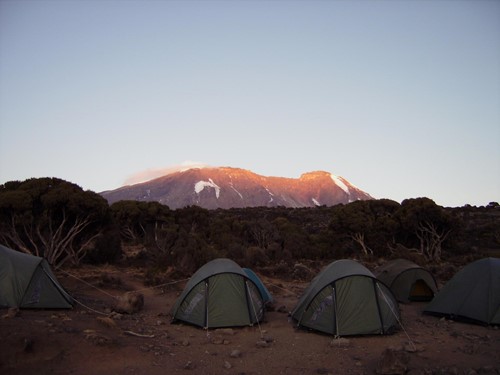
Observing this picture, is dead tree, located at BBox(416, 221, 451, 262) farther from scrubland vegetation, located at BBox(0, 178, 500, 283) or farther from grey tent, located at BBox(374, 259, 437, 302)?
grey tent, located at BBox(374, 259, 437, 302)

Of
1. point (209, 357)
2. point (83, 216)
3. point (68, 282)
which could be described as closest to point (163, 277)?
Answer: point (68, 282)

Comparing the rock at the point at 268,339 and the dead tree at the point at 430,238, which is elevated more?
the dead tree at the point at 430,238

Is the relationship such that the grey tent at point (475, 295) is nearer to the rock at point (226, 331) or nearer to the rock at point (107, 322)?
the rock at point (226, 331)

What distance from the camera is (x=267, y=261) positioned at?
23.6 metres

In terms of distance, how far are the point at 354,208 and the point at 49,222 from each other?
69.9 feet

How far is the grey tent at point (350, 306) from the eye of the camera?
10023mm

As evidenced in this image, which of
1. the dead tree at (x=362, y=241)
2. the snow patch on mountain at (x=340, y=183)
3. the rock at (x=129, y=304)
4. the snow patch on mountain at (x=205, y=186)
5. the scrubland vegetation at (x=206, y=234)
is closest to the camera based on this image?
the rock at (x=129, y=304)

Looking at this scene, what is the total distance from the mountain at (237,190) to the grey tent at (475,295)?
3995 inches

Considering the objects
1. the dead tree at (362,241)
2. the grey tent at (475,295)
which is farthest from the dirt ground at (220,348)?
the dead tree at (362,241)

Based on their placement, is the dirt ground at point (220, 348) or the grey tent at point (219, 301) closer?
the dirt ground at point (220, 348)

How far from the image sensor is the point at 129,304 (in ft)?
40.8

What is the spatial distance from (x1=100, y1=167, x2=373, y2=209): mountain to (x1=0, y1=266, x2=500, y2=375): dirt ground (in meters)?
102

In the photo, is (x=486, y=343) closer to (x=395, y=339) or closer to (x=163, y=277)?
(x=395, y=339)

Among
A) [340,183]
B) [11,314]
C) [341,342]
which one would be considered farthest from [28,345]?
[340,183]
